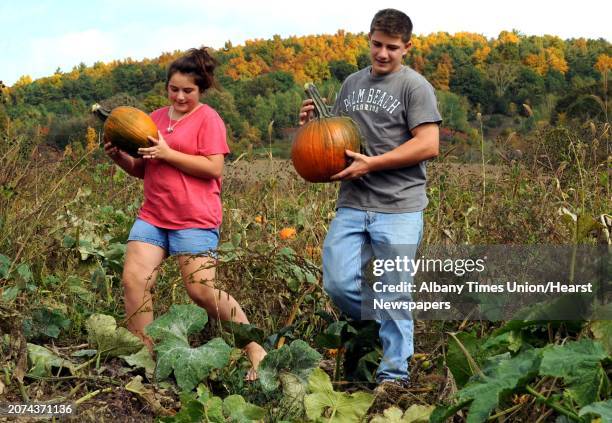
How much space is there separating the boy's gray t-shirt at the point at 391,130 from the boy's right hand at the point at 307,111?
9.0 inches

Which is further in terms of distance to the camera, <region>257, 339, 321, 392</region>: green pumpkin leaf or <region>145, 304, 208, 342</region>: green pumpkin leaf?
<region>145, 304, 208, 342</region>: green pumpkin leaf

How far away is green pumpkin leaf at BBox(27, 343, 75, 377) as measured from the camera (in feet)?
12.1

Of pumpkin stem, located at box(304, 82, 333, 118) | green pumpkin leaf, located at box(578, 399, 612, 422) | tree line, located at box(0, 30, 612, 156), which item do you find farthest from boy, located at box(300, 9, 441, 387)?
tree line, located at box(0, 30, 612, 156)

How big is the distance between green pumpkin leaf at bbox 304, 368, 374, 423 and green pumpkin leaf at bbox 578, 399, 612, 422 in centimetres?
102

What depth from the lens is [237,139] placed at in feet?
50.2

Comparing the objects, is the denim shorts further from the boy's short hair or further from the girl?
the boy's short hair

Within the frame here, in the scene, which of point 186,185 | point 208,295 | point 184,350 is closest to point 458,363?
point 184,350

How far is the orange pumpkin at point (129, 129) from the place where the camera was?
3982 mm

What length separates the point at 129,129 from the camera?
3.99 m

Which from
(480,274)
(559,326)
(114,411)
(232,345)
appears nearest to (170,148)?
(232,345)

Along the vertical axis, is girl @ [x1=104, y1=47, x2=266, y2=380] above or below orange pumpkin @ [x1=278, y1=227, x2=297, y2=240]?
above

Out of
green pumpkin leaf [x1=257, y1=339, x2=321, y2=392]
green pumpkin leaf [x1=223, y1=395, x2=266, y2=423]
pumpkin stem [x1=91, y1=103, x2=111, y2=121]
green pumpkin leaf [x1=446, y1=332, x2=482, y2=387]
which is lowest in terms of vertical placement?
green pumpkin leaf [x1=223, y1=395, x2=266, y2=423]

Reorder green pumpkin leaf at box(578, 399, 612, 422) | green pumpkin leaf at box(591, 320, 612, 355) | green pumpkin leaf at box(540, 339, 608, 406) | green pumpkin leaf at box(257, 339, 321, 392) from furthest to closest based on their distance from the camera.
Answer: green pumpkin leaf at box(257, 339, 321, 392)
green pumpkin leaf at box(591, 320, 612, 355)
green pumpkin leaf at box(540, 339, 608, 406)
green pumpkin leaf at box(578, 399, 612, 422)

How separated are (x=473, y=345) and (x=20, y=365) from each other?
6.26 feet
